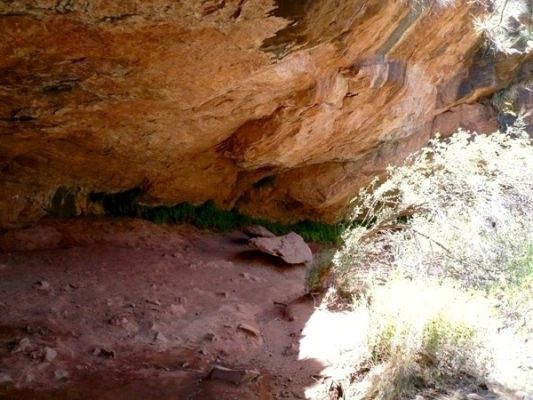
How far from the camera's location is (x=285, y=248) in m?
10.3

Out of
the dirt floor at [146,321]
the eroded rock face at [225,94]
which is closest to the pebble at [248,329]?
the dirt floor at [146,321]

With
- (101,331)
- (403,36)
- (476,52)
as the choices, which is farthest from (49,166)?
(476,52)

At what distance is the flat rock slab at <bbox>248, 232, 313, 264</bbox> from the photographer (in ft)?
32.7

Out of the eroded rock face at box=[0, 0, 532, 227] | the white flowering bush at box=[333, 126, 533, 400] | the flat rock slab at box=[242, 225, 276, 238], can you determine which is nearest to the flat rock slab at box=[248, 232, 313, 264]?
the flat rock slab at box=[242, 225, 276, 238]

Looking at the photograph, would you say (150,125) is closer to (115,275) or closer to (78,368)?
(115,275)

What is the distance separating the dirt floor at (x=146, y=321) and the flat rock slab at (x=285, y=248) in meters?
0.39

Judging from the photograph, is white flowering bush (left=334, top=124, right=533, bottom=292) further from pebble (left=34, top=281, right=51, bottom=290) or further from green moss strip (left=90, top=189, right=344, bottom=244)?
green moss strip (left=90, top=189, right=344, bottom=244)

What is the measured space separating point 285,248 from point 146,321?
461 centimetres

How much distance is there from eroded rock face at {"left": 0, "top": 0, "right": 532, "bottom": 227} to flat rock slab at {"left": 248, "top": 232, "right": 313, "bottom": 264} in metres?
1.48

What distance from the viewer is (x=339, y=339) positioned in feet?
20.4

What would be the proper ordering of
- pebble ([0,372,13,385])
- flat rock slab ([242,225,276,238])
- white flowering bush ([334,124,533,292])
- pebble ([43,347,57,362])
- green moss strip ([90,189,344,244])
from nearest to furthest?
1. pebble ([0,372,13,385])
2. pebble ([43,347,57,362])
3. white flowering bush ([334,124,533,292])
4. green moss strip ([90,189,344,244])
5. flat rock slab ([242,225,276,238])

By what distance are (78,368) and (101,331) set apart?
83 cm

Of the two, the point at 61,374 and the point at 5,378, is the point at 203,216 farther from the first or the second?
the point at 5,378

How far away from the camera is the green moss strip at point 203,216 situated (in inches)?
373
